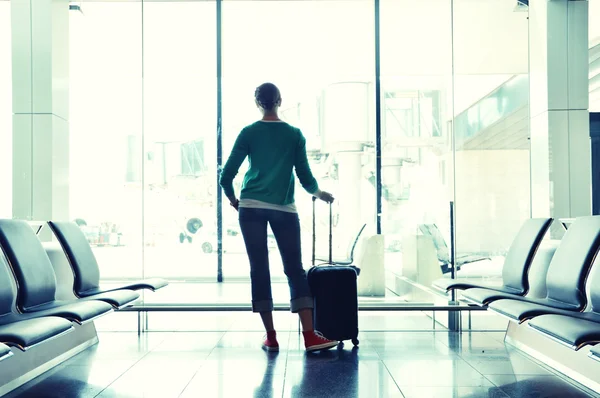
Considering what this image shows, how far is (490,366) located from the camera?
10.7 ft

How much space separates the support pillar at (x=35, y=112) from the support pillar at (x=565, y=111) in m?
3.66

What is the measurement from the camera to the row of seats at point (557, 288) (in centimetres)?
231

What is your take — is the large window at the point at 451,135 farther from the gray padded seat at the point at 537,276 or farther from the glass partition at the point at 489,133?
the gray padded seat at the point at 537,276

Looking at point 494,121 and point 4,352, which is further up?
point 494,121

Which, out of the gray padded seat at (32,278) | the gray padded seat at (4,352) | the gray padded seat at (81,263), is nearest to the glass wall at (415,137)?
the gray padded seat at (81,263)

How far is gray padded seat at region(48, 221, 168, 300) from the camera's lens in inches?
139

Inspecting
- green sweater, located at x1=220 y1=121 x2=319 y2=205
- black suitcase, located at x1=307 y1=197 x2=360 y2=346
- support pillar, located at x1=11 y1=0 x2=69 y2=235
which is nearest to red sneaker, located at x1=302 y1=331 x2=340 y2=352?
black suitcase, located at x1=307 y1=197 x2=360 y2=346

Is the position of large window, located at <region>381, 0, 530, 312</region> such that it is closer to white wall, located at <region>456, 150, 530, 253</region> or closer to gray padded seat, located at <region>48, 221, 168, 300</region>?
white wall, located at <region>456, 150, 530, 253</region>

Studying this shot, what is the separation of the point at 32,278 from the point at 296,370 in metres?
1.41

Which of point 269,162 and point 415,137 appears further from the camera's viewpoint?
point 415,137

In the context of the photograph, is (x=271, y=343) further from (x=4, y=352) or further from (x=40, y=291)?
(x=4, y=352)

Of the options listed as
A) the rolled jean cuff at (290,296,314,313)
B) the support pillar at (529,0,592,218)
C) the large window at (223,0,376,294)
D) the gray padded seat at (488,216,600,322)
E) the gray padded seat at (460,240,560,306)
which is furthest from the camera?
the large window at (223,0,376,294)

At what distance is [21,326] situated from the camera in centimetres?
225

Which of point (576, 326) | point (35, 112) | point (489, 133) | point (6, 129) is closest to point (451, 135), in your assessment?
point (489, 133)
